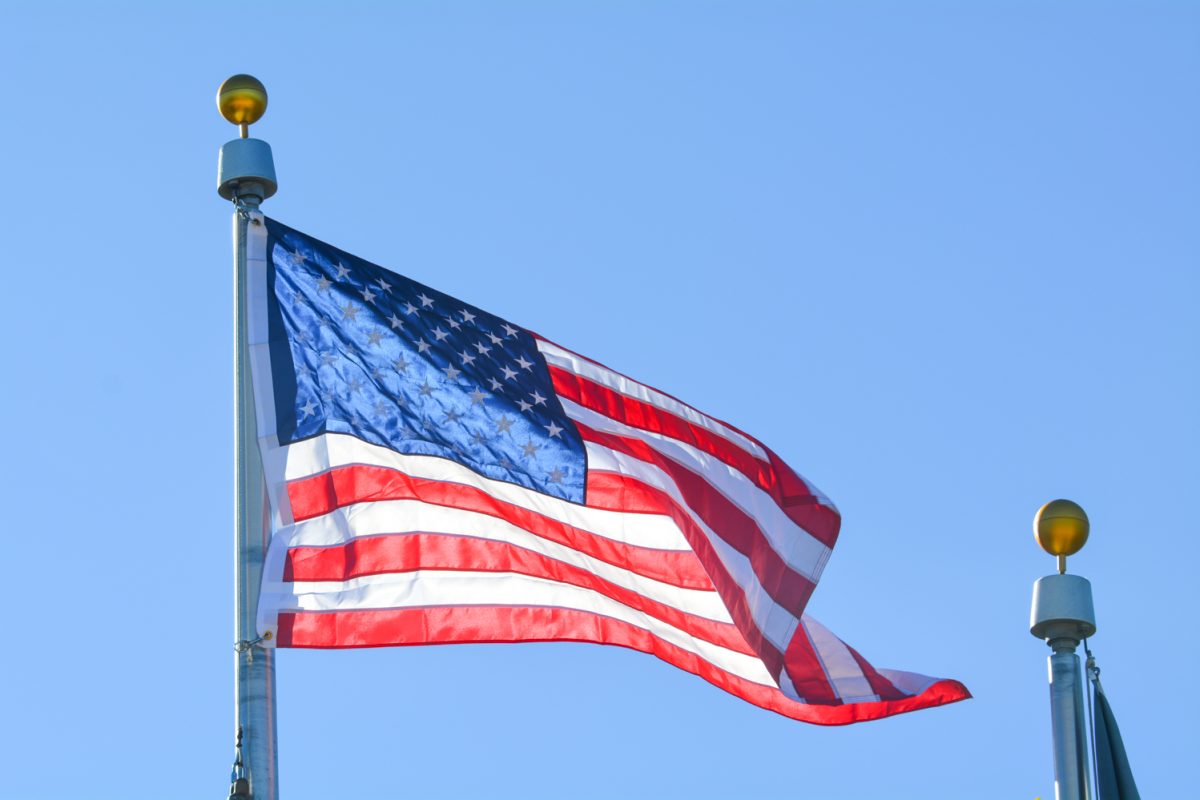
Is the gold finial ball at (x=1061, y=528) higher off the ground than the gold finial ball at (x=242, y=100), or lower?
lower

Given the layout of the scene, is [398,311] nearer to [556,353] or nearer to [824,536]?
[556,353]

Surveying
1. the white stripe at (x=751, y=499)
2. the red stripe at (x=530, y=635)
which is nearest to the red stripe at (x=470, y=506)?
the red stripe at (x=530, y=635)

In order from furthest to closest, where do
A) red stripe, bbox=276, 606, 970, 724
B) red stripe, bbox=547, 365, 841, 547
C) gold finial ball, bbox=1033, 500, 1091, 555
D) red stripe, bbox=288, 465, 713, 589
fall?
red stripe, bbox=547, 365, 841, 547 → gold finial ball, bbox=1033, 500, 1091, 555 → red stripe, bbox=288, 465, 713, 589 → red stripe, bbox=276, 606, 970, 724

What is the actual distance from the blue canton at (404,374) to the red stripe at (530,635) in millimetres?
1049

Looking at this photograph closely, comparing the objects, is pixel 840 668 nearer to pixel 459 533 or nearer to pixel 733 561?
pixel 733 561

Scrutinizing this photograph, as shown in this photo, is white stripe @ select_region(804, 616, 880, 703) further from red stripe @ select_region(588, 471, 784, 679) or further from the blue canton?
the blue canton

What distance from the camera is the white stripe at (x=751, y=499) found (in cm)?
2131

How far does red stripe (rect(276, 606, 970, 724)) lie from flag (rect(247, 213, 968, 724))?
0.02m

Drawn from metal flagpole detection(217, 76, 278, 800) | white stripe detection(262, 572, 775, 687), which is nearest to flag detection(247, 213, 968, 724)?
white stripe detection(262, 572, 775, 687)

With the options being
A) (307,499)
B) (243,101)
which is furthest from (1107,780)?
(243,101)

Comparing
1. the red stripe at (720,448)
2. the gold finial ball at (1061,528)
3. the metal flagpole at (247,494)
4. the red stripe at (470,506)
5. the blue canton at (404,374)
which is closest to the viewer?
the metal flagpole at (247,494)

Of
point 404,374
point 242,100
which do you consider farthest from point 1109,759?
point 242,100

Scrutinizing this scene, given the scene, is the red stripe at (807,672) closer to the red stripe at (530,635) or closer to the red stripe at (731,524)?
the red stripe at (530,635)

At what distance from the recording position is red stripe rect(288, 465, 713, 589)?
18.9 meters
